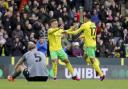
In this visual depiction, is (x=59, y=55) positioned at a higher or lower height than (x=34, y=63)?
higher

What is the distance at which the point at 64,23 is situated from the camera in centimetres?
3109

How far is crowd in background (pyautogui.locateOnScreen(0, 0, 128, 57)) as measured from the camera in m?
28.1

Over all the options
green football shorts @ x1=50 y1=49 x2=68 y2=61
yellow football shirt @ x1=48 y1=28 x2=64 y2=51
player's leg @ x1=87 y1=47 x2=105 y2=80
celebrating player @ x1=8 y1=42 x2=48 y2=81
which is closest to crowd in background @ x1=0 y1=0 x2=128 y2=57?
yellow football shirt @ x1=48 y1=28 x2=64 y2=51

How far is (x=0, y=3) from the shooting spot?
2922 centimetres

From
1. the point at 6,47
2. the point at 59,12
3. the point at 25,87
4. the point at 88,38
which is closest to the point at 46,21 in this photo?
the point at 59,12

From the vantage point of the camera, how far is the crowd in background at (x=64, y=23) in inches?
1107

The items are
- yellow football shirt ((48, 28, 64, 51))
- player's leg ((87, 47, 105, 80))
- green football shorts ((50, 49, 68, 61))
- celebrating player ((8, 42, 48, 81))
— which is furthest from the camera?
player's leg ((87, 47, 105, 80))

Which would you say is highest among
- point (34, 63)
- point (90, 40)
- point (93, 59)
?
point (90, 40)

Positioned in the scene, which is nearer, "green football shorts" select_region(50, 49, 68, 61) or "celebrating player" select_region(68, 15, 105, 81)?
"green football shorts" select_region(50, 49, 68, 61)

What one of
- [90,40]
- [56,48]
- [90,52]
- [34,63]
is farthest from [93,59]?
[34,63]

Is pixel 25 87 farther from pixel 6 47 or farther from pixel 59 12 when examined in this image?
pixel 59 12

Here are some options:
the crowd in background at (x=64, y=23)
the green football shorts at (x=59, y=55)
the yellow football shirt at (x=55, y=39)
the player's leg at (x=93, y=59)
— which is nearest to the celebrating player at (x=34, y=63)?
the green football shorts at (x=59, y=55)

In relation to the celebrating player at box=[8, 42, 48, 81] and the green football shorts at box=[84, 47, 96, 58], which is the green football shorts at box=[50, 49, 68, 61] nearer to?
the green football shorts at box=[84, 47, 96, 58]

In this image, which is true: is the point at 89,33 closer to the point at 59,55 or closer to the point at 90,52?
the point at 90,52
